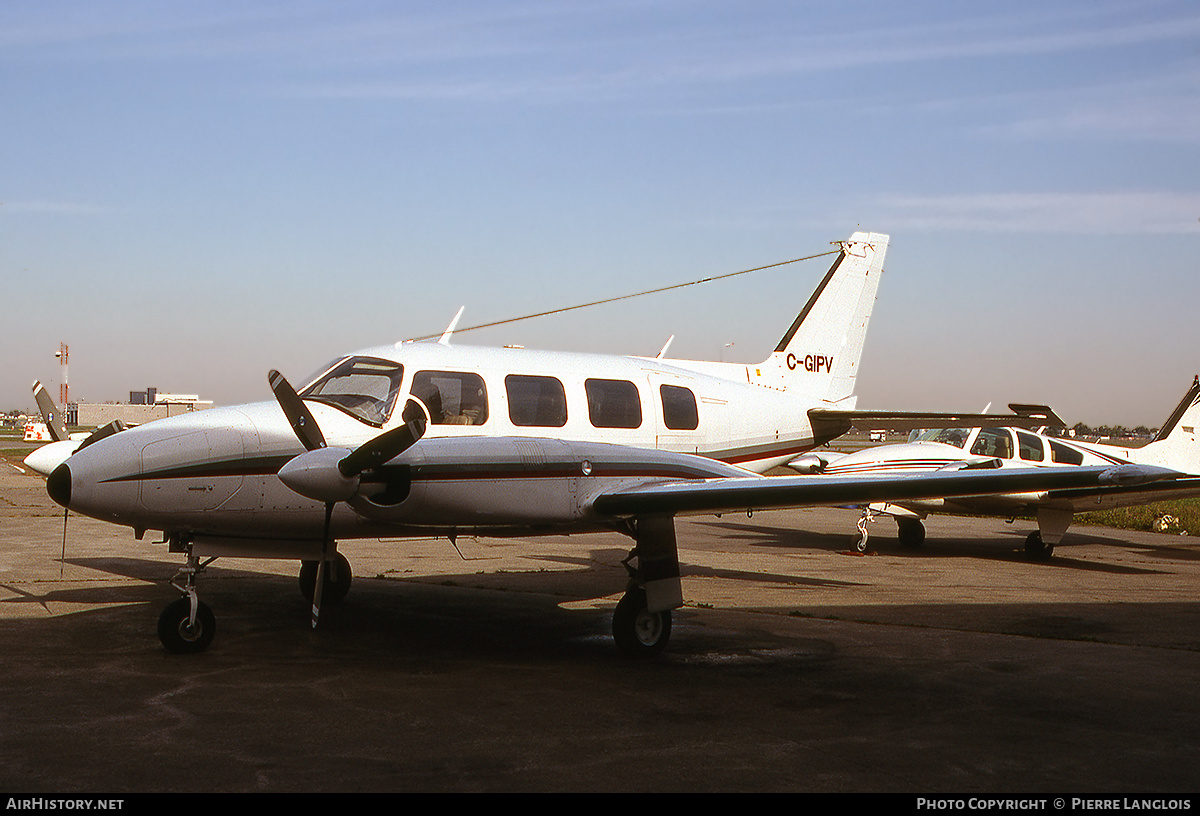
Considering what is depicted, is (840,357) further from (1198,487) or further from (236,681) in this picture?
(236,681)

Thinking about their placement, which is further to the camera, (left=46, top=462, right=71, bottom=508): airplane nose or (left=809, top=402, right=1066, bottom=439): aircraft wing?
(left=809, top=402, right=1066, bottom=439): aircraft wing

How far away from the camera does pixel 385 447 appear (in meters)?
7.48

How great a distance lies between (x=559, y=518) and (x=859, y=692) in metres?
2.83

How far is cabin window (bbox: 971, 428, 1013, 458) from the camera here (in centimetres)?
1836

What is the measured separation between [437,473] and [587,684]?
2131 mm

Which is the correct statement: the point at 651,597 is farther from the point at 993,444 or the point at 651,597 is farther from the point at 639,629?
the point at 993,444

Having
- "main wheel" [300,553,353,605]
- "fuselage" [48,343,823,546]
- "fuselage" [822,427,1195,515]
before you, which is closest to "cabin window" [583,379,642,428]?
"fuselage" [48,343,823,546]

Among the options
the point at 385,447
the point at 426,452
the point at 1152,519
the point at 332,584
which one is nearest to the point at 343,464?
the point at 385,447

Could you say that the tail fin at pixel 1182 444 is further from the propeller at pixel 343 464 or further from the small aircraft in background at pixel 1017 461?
the propeller at pixel 343 464

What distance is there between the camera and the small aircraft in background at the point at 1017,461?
17.4 metres

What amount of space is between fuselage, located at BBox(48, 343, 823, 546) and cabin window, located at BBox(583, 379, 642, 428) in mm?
16

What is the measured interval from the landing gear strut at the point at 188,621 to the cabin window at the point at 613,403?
164 inches

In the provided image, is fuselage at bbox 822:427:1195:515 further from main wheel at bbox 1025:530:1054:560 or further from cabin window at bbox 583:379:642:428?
cabin window at bbox 583:379:642:428

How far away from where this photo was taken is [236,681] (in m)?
7.65
